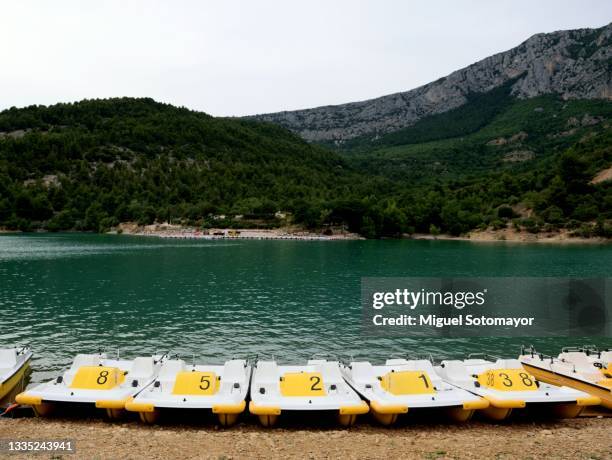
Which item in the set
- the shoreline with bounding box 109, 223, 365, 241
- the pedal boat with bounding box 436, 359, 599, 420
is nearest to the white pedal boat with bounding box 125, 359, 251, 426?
the pedal boat with bounding box 436, 359, 599, 420

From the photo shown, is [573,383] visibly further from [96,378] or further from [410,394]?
[96,378]

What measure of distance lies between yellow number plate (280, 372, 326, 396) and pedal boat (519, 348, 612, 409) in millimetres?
11004

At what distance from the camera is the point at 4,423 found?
15.3m

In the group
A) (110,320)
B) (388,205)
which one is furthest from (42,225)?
(110,320)

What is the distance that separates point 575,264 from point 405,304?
44067mm

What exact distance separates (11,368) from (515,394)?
20.6m

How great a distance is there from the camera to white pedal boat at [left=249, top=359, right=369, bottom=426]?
14938mm

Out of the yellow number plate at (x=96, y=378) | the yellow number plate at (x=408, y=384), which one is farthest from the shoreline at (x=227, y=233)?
the yellow number plate at (x=408, y=384)

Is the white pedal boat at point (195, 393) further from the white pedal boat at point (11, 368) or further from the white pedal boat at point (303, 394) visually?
the white pedal boat at point (11, 368)

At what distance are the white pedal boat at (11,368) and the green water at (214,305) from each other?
1.95m

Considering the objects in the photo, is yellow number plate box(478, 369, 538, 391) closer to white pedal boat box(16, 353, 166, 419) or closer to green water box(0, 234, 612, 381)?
green water box(0, 234, 612, 381)

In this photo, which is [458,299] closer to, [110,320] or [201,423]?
[110,320]

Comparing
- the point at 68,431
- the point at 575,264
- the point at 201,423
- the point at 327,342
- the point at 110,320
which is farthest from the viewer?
the point at 575,264

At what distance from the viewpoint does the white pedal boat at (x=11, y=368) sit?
60.3 feet
